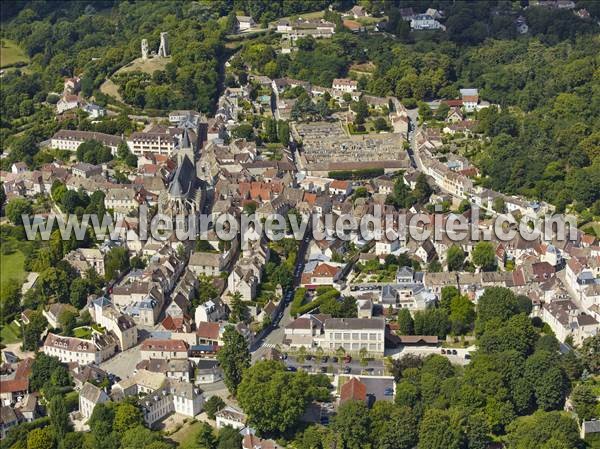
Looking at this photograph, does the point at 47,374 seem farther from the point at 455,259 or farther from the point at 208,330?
the point at 455,259

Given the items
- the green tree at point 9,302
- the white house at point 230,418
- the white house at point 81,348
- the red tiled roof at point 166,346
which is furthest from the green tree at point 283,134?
the white house at point 230,418

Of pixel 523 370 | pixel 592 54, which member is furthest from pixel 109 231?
pixel 592 54

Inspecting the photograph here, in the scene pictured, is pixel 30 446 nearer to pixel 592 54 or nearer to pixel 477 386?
pixel 477 386

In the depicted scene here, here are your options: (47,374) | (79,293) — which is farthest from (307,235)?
(47,374)

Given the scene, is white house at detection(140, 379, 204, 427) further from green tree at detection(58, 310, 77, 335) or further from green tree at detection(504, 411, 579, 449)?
green tree at detection(504, 411, 579, 449)

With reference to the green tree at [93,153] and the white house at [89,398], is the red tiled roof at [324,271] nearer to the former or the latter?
the white house at [89,398]

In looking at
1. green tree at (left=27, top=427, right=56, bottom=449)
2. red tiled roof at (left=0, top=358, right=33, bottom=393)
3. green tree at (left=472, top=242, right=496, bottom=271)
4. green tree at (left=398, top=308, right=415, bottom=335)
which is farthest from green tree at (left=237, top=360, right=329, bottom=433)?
green tree at (left=472, top=242, right=496, bottom=271)
